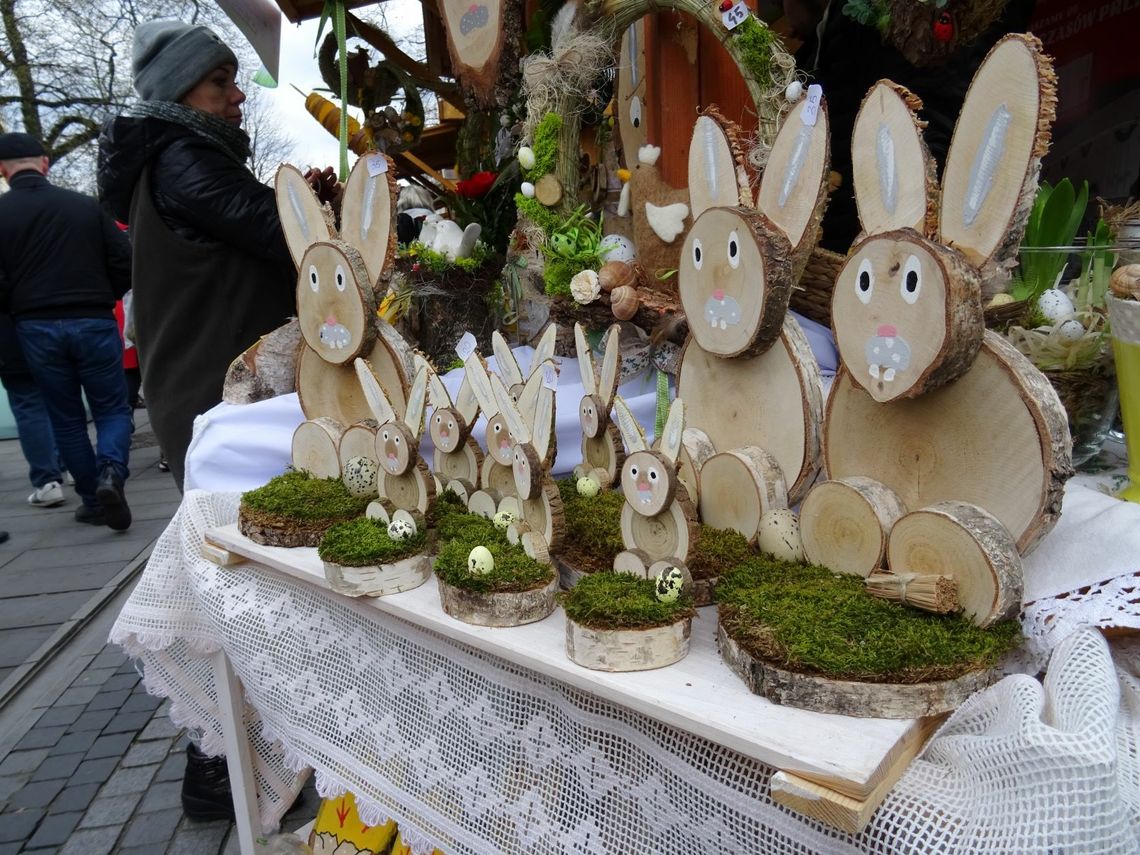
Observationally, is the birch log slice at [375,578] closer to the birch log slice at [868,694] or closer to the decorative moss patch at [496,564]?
the decorative moss patch at [496,564]

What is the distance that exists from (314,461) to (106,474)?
313cm

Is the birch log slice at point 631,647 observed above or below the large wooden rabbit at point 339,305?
A: below

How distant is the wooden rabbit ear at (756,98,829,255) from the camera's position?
97 cm

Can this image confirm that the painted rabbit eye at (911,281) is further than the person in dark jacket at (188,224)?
No

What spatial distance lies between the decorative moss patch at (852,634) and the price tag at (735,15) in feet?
2.73

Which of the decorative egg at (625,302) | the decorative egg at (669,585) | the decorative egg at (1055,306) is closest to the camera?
the decorative egg at (669,585)

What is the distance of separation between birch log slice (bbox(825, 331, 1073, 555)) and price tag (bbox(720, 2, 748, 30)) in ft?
1.94

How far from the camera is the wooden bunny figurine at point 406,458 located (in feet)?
4.01

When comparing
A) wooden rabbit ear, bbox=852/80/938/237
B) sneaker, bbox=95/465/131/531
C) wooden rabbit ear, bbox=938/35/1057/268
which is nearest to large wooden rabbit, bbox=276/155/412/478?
wooden rabbit ear, bbox=852/80/938/237

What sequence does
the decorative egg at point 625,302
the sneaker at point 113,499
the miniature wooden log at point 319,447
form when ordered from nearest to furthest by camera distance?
the decorative egg at point 625,302, the miniature wooden log at point 319,447, the sneaker at point 113,499

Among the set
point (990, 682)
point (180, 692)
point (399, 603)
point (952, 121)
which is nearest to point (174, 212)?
point (180, 692)

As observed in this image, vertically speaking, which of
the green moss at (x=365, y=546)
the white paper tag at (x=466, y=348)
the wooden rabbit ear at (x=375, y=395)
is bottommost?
the green moss at (x=365, y=546)

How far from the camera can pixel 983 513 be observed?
32.1 inches

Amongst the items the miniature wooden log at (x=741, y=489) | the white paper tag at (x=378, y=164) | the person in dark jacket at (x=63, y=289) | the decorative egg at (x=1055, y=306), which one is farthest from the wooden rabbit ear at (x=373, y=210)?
the person in dark jacket at (x=63, y=289)
